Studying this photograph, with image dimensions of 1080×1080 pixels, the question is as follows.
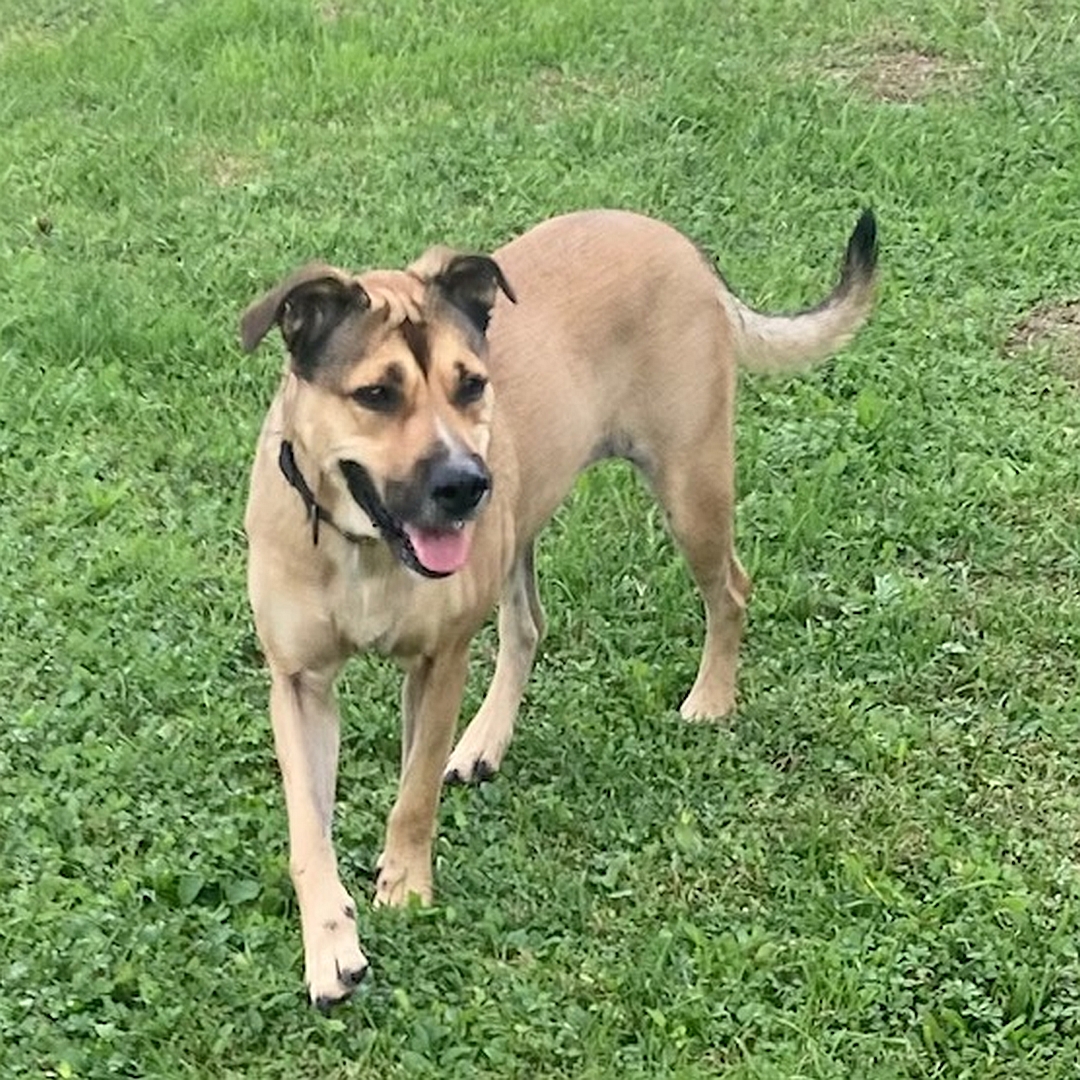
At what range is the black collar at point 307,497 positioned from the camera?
399 cm

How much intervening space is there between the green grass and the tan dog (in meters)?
0.21

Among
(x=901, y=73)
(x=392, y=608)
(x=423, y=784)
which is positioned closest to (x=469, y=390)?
(x=392, y=608)

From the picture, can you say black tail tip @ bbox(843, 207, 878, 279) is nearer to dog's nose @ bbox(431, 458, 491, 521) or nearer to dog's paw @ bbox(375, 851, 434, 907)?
dog's nose @ bbox(431, 458, 491, 521)

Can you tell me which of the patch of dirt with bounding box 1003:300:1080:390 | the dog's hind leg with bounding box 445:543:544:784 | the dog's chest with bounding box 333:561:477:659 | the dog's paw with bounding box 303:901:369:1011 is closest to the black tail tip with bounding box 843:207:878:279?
the dog's hind leg with bounding box 445:543:544:784

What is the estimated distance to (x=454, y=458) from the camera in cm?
375

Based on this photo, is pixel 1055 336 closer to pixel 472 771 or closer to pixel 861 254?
pixel 861 254

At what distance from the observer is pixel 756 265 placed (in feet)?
24.2

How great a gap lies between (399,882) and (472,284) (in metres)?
1.33

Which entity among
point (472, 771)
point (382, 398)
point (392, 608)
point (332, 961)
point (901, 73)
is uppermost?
point (382, 398)

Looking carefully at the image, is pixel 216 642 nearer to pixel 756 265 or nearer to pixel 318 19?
pixel 756 265

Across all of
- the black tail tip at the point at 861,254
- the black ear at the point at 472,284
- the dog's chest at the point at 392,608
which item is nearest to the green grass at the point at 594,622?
the dog's chest at the point at 392,608

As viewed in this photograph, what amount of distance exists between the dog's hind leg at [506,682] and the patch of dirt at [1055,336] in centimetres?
242

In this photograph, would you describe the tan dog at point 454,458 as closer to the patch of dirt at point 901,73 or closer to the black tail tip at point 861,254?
the black tail tip at point 861,254

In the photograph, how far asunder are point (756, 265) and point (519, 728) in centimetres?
294
